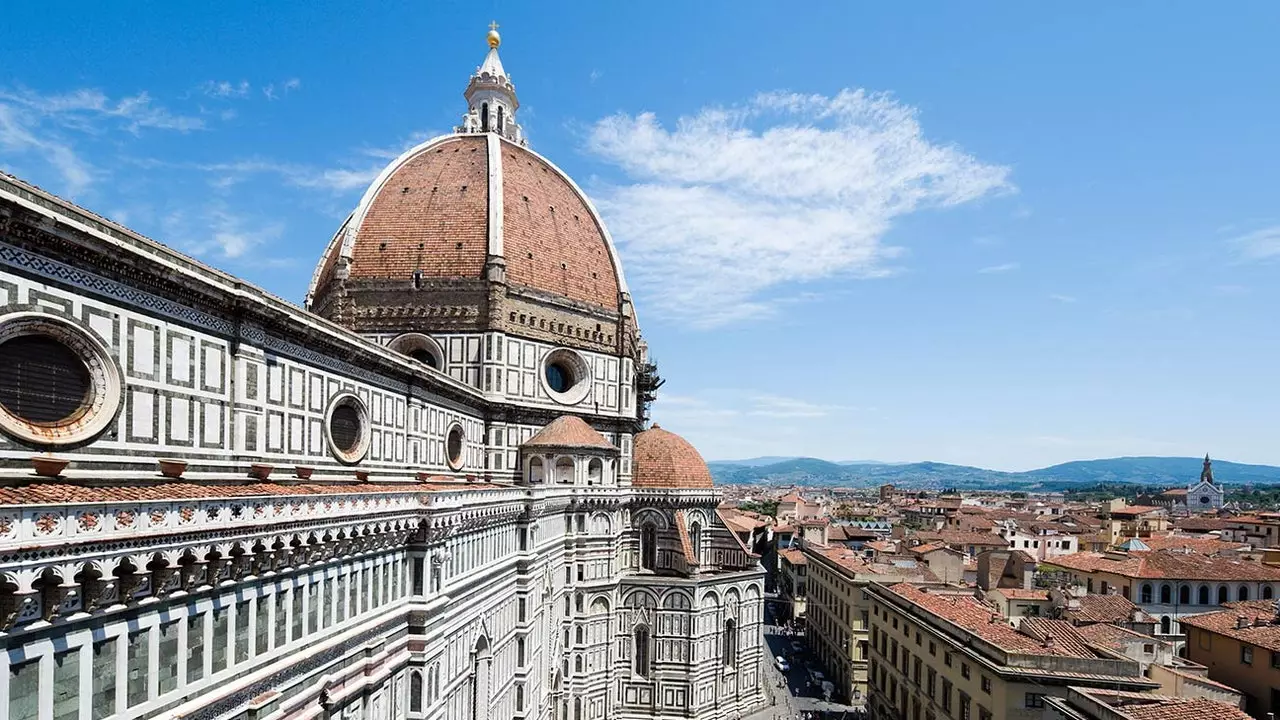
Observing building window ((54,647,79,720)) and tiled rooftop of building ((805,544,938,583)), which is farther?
tiled rooftop of building ((805,544,938,583))

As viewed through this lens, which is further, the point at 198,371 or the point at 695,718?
the point at 695,718

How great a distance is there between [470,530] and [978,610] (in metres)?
23.7

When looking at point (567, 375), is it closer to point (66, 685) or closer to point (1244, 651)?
point (1244, 651)

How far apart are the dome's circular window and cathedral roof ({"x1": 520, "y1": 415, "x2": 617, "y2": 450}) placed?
10.1ft

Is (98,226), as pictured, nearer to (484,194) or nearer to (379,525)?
(379,525)

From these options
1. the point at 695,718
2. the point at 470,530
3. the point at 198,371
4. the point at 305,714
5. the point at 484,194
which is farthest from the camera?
the point at 484,194

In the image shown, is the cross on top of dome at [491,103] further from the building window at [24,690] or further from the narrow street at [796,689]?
the building window at [24,690]

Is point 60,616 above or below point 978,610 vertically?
above

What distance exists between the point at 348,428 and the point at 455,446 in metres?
11.9

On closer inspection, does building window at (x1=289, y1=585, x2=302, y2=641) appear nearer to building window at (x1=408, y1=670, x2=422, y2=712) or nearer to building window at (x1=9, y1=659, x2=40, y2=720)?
building window at (x1=9, y1=659, x2=40, y2=720)

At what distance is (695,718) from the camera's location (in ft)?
145

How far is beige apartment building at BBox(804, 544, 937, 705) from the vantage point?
5066cm

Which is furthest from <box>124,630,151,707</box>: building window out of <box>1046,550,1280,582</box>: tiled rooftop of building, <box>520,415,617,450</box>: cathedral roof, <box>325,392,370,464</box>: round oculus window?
<box>1046,550,1280,582</box>: tiled rooftop of building

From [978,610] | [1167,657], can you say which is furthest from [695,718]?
[1167,657]
